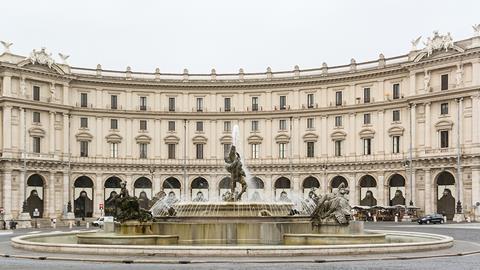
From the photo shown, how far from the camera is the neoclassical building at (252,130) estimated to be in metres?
80.0

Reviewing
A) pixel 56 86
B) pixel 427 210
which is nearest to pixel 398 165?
pixel 427 210

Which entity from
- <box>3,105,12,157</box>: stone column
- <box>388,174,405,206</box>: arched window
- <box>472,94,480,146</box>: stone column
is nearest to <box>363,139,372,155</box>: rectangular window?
<box>388,174,405,206</box>: arched window

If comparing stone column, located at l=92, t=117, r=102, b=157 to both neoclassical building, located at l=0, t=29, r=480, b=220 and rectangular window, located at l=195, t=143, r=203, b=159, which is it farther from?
rectangular window, located at l=195, t=143, r=203, b=159

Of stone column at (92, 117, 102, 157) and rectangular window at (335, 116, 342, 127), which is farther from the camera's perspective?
stone column at (92, 117, 102, 157)

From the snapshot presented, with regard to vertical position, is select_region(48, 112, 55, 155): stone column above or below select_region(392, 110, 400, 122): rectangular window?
below

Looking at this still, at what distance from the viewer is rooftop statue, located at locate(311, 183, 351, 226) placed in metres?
32.7

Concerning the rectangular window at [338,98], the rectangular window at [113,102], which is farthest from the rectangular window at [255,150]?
the rectangular window at [113,102]

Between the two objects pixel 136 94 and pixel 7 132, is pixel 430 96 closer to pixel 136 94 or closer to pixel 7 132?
pixel 136 94

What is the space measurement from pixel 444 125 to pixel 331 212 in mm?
50633

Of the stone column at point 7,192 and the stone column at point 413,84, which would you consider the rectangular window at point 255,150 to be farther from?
the stone column at point 7,192

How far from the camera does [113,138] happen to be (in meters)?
93.2

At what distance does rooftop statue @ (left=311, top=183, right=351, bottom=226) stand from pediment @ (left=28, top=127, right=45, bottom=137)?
59668mm

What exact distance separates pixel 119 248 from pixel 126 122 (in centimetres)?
6858

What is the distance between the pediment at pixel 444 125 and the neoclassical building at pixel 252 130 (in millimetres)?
121
